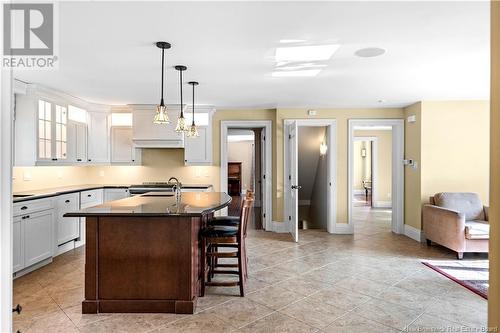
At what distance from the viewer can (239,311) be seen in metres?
2.75

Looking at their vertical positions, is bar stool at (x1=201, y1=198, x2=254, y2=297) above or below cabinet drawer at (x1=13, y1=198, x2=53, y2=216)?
below

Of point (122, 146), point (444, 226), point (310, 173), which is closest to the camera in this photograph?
point (444, 226)

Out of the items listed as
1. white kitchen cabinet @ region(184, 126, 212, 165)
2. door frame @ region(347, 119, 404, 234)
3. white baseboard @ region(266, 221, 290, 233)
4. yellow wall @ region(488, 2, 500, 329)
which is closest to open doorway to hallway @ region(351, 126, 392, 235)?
door frame @ region(347, 119, 404, 234)

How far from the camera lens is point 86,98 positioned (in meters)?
5.18

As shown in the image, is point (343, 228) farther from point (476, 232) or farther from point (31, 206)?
point (31, 206)

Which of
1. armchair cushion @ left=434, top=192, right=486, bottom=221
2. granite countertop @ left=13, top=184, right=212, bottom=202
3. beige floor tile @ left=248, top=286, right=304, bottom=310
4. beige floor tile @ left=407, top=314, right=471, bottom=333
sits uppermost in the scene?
granite countertop @ left=13, top=184, right=212, bottom=202

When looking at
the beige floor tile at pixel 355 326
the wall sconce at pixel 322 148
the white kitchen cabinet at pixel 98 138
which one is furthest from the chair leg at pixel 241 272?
the wall sconce at pixel 322 148

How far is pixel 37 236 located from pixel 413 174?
5.62m

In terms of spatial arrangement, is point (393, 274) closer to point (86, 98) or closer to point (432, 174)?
point (432, 174)

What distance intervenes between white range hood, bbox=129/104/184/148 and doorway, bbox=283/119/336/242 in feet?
6.75

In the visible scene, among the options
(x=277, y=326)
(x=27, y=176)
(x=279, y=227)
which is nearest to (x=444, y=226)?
(x=279, y=227)

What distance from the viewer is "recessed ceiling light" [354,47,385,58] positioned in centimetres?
296
